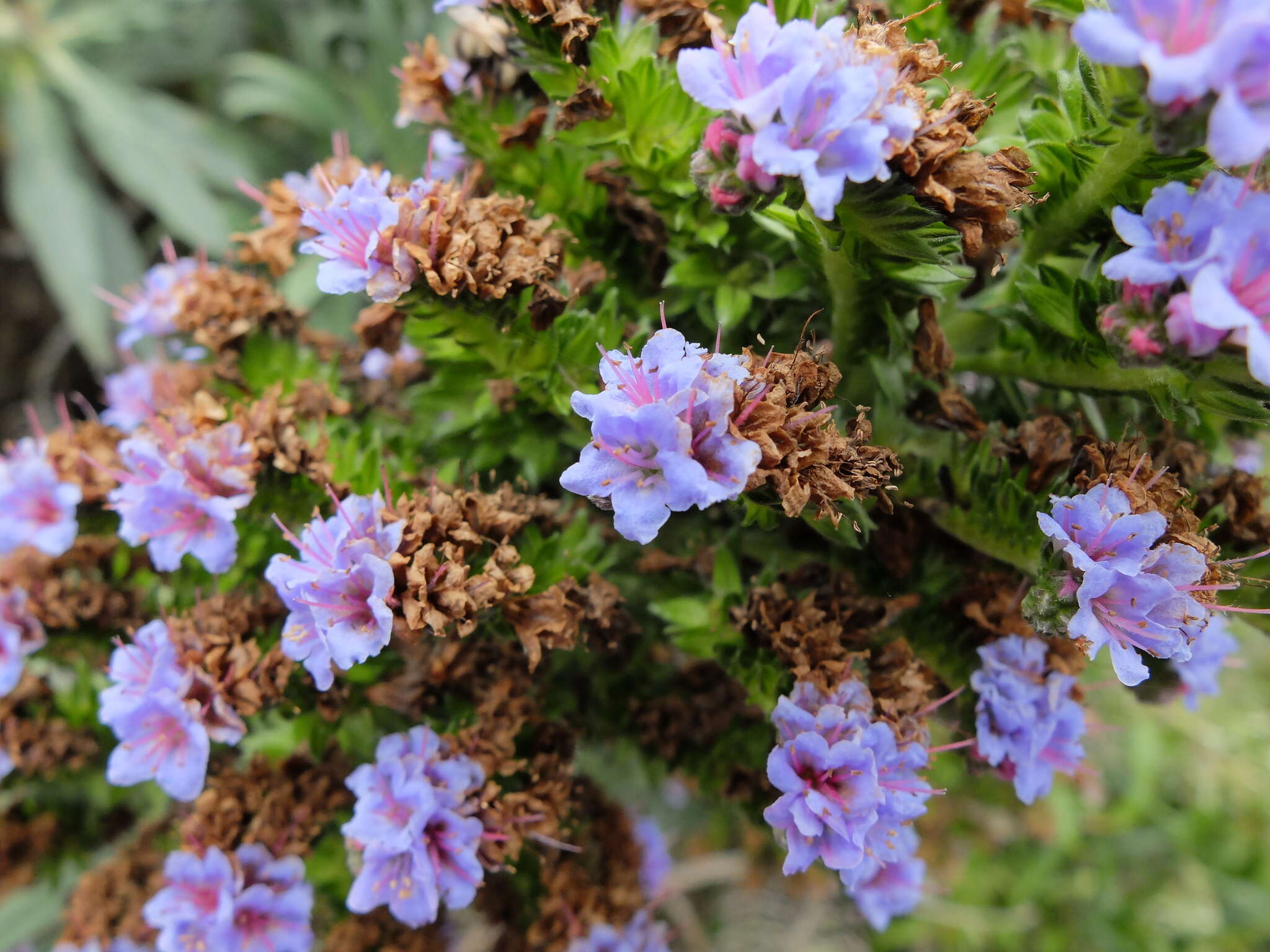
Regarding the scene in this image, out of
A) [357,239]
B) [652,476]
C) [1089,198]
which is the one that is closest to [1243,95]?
[1089,198]

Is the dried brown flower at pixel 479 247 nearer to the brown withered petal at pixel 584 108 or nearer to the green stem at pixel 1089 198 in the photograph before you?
the brown withered petal at pixel 584 108

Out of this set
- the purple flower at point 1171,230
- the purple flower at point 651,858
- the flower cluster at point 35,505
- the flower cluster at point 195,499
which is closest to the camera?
the purple flower at point 1171,230

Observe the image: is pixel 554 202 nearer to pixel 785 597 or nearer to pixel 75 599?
pixel 785 597

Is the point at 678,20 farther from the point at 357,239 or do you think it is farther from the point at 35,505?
the point at 35,505

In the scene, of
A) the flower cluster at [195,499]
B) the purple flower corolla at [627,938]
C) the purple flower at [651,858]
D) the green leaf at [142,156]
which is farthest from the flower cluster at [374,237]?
the green leaf at [142,156]

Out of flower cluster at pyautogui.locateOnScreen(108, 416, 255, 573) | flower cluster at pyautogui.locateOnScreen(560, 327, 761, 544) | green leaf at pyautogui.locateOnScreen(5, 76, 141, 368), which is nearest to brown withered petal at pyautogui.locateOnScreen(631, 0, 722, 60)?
flower cluster at pyautogui.locateOnScreen(560, 327, 761, 544)

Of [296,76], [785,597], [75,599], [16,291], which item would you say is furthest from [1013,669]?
[16,291]
